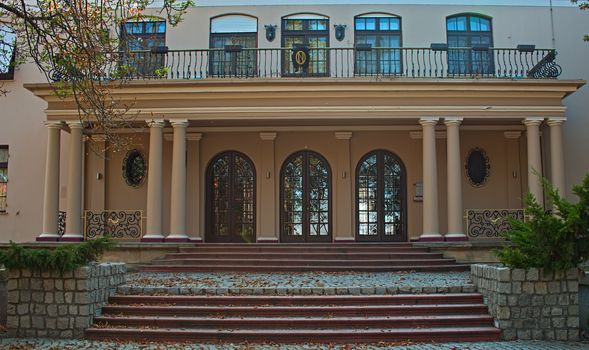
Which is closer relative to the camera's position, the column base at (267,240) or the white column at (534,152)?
the white column at (534,152)

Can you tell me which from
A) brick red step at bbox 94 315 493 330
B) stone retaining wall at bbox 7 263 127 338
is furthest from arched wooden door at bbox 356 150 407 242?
stone retaining wall at bbox 7 263 127 338

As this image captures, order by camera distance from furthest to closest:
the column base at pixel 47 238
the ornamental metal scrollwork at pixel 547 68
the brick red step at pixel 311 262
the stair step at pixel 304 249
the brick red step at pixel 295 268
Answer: the ornamental metal scrollwork at pixel 547 68 < the column base at pixel 47 238 < the stair step at pixel 304 249 < the brick red step at pixel 311 262 < the brick red step at pixel 295 268

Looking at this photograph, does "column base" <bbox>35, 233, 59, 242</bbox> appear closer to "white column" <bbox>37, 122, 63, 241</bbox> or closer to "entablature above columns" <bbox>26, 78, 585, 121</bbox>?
"white column" <bbox>37, 122, 63, 241</bbox>

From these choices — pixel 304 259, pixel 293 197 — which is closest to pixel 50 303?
pixel 304 259

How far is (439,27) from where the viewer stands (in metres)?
18.8

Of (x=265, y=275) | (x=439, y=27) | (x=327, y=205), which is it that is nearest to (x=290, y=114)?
(x=327, y=205)

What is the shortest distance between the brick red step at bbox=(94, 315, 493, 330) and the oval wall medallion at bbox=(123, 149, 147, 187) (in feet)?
28.2

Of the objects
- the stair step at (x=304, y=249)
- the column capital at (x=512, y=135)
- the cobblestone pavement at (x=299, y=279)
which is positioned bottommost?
the cobblestone pavement at (x=299, y=279)

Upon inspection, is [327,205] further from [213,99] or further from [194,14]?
[194,14]

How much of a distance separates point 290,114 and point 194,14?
5.09 meters

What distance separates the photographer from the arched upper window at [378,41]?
1828 cm

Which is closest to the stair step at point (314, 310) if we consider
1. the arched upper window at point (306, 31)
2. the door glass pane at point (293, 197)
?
the door glass pane at point (293, 197)

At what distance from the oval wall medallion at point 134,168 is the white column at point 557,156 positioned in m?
10.8

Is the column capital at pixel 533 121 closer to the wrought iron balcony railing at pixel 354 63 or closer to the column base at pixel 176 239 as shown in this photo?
the wrought iron balcony railing at pixel 354 63
